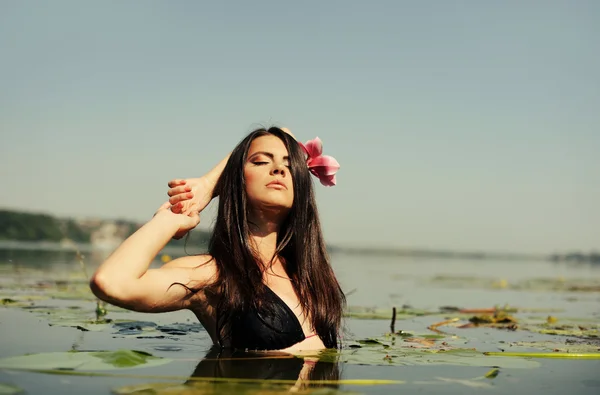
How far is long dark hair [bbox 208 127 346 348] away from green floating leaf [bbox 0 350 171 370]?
1.90 ft

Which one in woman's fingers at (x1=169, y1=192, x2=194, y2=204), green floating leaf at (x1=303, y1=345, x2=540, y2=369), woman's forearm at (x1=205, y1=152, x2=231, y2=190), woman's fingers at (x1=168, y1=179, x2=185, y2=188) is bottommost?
green floating leaf at (x1=303, y1=345, x2=540, y2=369)

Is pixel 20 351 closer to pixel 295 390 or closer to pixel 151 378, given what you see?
pixel 151 378

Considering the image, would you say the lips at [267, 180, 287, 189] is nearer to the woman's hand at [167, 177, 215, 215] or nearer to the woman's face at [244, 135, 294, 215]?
the woman's face at [244, 135, 294, 215]

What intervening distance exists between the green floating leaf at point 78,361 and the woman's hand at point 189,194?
81cm

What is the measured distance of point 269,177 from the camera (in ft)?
11.1

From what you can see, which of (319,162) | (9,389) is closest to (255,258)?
(319,162)

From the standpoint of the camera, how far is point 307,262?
12.0ft

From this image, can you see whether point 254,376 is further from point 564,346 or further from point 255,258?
point 564,346

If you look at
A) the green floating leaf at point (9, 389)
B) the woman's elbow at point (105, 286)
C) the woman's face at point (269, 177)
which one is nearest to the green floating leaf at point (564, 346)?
the woman's face at point (269, 177)

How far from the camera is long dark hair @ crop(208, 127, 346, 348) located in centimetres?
329

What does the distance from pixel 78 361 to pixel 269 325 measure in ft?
3.18

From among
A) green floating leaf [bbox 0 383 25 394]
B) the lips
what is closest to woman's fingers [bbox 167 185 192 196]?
the lips

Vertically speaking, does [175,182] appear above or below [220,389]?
above

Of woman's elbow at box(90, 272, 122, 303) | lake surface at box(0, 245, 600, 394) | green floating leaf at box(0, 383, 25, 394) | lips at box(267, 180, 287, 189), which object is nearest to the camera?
green floating leaf at box(0, 383, 25, 394)
